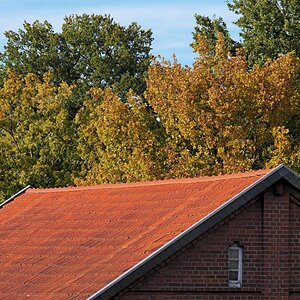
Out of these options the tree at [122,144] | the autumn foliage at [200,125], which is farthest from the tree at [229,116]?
the tree at [122,144]

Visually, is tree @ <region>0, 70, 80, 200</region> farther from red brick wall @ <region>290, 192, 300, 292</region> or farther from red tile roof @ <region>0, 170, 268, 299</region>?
red brick wall @ <region>290, 192, 300, 292</region>

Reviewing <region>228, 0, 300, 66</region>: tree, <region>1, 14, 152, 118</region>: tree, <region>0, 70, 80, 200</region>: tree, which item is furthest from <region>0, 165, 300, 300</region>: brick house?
<region>1, 14, 152, 118</region>: tree

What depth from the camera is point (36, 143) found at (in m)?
60.8

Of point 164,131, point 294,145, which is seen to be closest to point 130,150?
point 164,131

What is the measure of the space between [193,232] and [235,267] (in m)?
1.25

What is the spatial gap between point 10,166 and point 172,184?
30.1 m

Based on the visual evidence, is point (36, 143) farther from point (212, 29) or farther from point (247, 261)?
point (247, 261)

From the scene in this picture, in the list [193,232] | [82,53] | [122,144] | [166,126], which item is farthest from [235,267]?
[82,53]

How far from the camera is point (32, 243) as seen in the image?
31.5 metres

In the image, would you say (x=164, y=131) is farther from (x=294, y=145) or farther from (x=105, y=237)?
(x=105, y=237)

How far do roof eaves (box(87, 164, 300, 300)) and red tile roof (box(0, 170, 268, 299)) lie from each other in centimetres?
31

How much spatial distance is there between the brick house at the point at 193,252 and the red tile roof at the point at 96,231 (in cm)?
4

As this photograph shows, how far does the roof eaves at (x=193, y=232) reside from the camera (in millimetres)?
25562

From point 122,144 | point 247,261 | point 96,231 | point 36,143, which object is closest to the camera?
point 247,261
